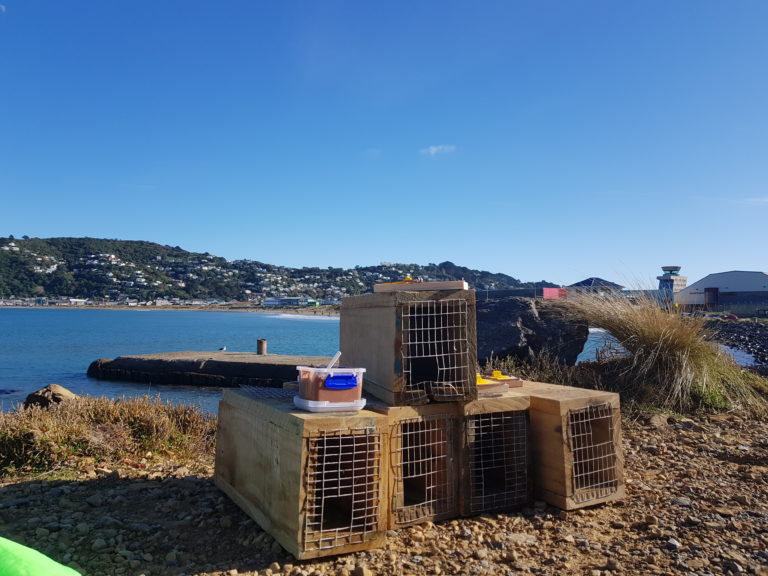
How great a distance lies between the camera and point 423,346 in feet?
13.7

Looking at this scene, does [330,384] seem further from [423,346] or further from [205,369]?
[205,369]

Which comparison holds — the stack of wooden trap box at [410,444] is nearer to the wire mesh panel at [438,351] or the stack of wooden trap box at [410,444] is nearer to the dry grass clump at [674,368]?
the wire mesh panel at [438,351]

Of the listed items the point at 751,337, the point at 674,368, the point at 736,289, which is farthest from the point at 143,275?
the point at 674,368

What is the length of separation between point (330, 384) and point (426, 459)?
34.8 inches

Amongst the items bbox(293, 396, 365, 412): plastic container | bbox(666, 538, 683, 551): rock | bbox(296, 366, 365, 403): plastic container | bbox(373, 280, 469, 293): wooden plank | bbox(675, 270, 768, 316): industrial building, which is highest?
bbox(675, 270, 768, 316): industrial building

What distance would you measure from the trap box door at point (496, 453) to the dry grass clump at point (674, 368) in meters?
3.94

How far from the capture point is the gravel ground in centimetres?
350

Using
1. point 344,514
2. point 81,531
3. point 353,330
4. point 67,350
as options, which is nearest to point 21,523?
point 81,531

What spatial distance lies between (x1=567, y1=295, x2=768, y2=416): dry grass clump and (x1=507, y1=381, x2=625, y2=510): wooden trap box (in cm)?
344

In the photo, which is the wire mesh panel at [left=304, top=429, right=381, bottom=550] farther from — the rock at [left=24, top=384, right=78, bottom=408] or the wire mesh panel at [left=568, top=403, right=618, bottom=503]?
the rock at [left=24, top=384, right=78, bottom=408]

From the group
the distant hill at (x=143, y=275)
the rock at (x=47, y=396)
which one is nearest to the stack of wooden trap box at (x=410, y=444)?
the rock at (x=47, y=396)

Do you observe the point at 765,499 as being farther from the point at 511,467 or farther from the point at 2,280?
the point at 2,280

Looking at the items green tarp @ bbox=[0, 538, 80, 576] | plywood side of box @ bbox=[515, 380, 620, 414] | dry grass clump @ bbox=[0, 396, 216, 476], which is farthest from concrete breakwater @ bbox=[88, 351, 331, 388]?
green tarp @ bbox=[0, 538, 80, 576]

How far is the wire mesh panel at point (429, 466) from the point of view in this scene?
405 cm
